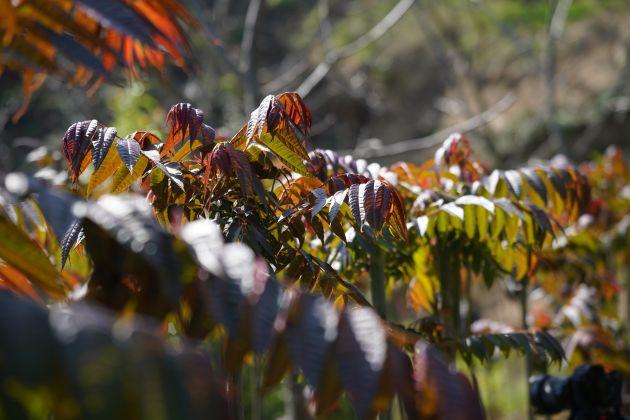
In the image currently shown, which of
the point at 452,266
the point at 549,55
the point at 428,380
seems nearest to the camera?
the point at 428,380

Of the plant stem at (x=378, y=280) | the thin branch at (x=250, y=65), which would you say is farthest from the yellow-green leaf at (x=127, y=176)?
the thin branch at (x=250, y=65)

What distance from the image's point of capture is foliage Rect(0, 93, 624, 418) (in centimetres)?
77

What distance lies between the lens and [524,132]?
10.3m

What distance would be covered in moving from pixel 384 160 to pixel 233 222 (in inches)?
357

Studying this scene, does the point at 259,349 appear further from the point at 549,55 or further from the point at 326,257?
the point at 549,55

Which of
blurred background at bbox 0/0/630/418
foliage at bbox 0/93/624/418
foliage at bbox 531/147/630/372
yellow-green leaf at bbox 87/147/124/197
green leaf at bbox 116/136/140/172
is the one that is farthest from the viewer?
blurred background at bbox 0/0/630/418

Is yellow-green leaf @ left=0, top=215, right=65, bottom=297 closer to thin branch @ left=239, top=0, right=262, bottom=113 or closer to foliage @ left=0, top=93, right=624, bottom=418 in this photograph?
foliage @ left=0, top=93, right=624, bottom=418

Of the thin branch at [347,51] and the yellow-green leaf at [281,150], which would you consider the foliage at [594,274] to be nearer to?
the thin branch at [347,51]

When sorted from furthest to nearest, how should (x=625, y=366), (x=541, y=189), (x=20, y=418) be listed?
1. (x=625, y=366)
2. (x=541, y=189)
3. (x=20, y=418)

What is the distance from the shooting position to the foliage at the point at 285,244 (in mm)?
774

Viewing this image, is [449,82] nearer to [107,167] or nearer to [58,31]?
[107,167]

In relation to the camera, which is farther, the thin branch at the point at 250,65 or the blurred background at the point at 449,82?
the blurred background at the point at 449,82

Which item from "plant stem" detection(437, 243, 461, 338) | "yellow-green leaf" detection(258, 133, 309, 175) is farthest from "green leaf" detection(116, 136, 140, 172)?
"plant stem" detection(437, 243, 461, 338)

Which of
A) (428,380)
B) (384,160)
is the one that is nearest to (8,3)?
(428,380)
